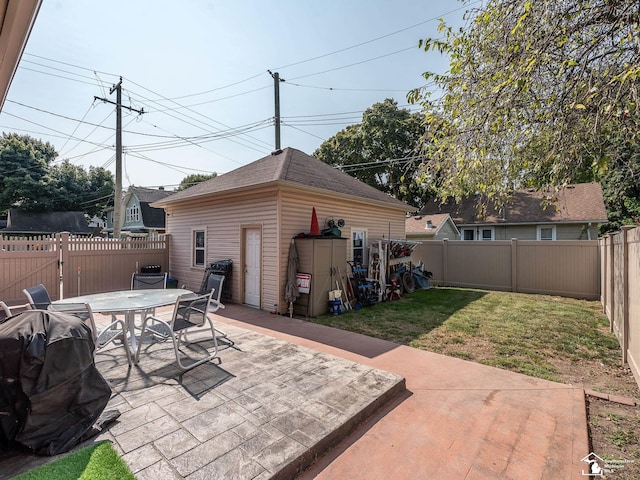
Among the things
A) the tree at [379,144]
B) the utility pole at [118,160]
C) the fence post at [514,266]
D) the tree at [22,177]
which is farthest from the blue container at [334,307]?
the tree at [22,177]

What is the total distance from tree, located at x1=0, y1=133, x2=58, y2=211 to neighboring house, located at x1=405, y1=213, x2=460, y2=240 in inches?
1211

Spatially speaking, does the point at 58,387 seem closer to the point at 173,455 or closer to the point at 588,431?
the point at 173,455

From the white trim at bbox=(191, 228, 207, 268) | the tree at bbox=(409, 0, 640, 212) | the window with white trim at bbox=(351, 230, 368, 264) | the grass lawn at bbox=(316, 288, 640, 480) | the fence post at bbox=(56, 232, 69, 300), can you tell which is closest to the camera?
the grass lawn at bbox=(316, 288, 640, 480)

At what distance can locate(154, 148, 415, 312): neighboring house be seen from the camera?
23.0 feet

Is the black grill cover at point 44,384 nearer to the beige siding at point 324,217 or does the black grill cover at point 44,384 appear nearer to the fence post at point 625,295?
the beige siding at point 324,217

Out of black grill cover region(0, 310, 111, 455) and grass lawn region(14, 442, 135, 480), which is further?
black grill cover region(0, 310, 111, 455)

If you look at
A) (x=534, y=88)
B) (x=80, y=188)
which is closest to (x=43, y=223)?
(x=80, y=188)

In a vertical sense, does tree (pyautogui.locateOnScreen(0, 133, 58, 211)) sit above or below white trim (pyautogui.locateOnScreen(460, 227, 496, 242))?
above

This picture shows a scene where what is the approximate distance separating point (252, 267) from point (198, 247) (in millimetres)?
2492

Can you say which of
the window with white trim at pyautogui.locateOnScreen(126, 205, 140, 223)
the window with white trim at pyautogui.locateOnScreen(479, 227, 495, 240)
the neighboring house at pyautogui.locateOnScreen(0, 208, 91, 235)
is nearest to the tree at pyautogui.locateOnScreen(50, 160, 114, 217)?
the neighboring house at pyautogui.locateOnScreen(0, 208, 91, 235)

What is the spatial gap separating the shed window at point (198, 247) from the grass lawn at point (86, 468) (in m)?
7.07

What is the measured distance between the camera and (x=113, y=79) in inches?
490

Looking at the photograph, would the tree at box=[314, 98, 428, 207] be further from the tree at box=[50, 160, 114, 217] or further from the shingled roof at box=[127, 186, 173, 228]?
the tree at box=[50, 160, 114, 217]

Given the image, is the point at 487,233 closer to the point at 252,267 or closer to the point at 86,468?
the point at 252,267
